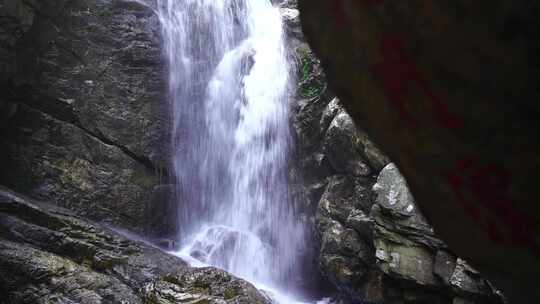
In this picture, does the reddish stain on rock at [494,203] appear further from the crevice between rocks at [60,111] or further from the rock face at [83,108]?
the crevice between rocks at [60,111]

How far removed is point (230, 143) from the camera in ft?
44.2

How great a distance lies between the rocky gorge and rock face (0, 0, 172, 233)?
3cm

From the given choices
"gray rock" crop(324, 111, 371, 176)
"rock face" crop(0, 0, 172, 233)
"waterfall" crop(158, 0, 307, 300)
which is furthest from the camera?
"waterfall" crop(158, 0, 307, 300)

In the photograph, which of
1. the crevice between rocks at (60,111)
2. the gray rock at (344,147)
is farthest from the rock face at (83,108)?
the gray rock at (344,147)

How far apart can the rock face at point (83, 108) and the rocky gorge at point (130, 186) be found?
0.03 m

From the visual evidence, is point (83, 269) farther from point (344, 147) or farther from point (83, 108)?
point (344, 147)

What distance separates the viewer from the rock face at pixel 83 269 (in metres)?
7.43

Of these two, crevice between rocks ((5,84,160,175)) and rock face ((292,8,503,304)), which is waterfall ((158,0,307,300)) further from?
crevice between rocks ((5,84,160,175))

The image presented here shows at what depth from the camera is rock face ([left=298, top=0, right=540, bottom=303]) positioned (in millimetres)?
2059

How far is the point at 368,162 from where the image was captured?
941cm

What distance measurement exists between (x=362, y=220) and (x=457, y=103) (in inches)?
282

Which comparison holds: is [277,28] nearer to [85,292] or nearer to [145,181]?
[145,181]

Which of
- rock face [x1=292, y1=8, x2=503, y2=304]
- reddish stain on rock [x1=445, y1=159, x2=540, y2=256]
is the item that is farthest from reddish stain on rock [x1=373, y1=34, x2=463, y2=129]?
rock face [x1=292, y1=8, x2=503, y2=304]

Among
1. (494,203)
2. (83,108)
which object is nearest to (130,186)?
(83,108)
